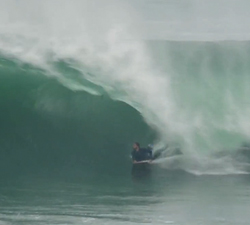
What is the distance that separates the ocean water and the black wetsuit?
0.64 feet

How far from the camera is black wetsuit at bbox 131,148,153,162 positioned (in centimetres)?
1350

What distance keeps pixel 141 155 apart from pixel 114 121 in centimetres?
146

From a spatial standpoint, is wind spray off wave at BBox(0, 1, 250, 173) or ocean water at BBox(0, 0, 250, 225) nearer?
ocean water at BBox(0, 0, 250, 225)

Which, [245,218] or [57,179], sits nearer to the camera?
[245,218]

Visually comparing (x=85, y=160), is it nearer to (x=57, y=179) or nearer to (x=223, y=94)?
(x=57, y=179)

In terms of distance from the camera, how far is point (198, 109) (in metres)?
15.4

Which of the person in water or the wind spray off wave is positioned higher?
the wind spray off wave

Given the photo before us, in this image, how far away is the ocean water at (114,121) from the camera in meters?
11.4

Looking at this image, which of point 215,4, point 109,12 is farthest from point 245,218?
point 215,4

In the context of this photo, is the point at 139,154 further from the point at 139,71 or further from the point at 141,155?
the point at 139,71

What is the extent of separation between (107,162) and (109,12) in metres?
4.23

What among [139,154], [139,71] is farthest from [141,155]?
[139,71]

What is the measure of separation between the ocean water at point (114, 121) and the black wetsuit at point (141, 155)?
19cm

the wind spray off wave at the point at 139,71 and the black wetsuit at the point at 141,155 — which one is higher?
the wind spray off wave at the point at 139,71
